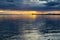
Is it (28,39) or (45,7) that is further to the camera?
(45,7)

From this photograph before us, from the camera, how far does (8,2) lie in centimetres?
573

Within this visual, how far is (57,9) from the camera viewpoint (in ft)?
18.8

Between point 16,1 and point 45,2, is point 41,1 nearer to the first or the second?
point 45,2

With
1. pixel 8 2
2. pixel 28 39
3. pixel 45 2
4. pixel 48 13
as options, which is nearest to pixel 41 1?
pixel 45 2

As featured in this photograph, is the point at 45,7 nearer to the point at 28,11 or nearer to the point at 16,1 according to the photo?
the point at 28,11

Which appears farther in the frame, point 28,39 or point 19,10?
point 19,10

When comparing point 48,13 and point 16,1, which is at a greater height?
point 16,1

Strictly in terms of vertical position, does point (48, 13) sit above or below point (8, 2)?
below

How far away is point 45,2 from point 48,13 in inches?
17.6

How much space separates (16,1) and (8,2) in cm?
26

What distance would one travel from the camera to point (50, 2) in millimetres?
5766

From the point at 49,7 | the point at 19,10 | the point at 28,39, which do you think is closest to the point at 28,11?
the point at 19,10

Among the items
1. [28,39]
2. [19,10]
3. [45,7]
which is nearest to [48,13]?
[45,7]

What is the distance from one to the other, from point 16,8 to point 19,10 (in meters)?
0.12
